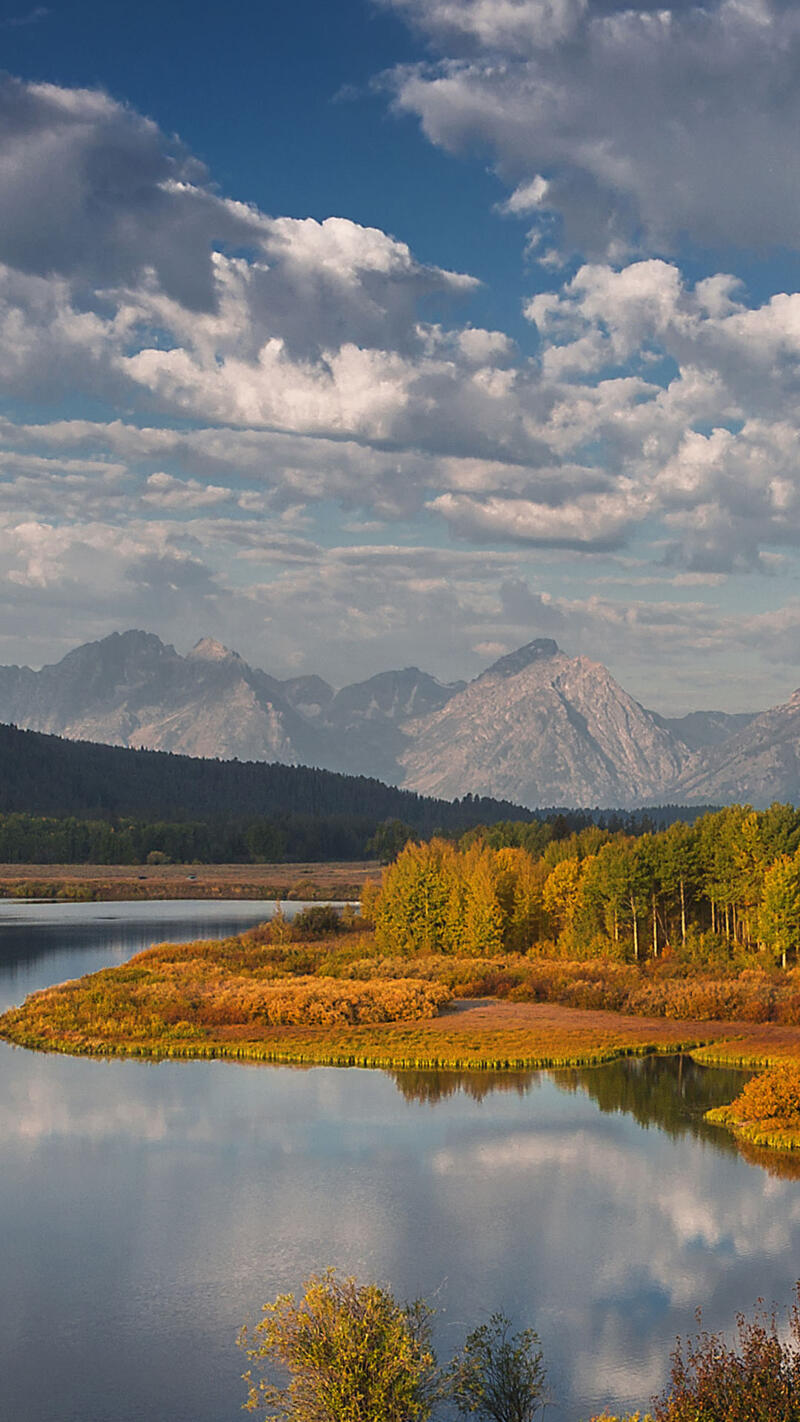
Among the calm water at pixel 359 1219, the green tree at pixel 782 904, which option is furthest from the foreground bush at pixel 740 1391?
the green tree at pixel 782 904

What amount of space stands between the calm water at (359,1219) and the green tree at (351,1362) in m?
3.37

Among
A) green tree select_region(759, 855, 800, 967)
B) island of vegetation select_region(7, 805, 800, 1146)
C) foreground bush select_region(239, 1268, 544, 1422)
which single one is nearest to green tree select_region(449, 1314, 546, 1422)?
foreground bush select_region(239, 1268, 544, 1422)

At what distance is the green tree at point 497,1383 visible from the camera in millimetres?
Result: 23234

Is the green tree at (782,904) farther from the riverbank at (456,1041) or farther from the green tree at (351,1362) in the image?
the green tree at (351,1362)

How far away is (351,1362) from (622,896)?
7279cm

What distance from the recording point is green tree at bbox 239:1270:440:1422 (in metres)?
20.8

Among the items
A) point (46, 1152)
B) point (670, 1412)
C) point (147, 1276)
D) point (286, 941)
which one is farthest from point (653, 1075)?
point (286, 941)

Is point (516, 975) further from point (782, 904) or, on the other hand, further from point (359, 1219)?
point (359, 1219)

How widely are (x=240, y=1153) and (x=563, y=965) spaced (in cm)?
4801

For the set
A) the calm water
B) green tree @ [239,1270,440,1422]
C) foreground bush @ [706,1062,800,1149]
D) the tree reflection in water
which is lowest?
the tree reflection in water

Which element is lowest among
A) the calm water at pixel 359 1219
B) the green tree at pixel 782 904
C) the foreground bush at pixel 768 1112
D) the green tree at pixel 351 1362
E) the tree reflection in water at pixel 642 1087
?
the tree reflection in water at pixel 642 1087

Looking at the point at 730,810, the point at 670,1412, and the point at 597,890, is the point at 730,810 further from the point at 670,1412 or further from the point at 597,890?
the point at 670,1412

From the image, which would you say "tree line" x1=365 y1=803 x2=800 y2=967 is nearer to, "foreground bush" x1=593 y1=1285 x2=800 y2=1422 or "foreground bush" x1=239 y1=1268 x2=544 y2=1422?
"foreground bush" x1=239 y1=1268 x2=544 y2=1422

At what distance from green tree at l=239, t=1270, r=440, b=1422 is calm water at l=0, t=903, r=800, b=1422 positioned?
133 inches
